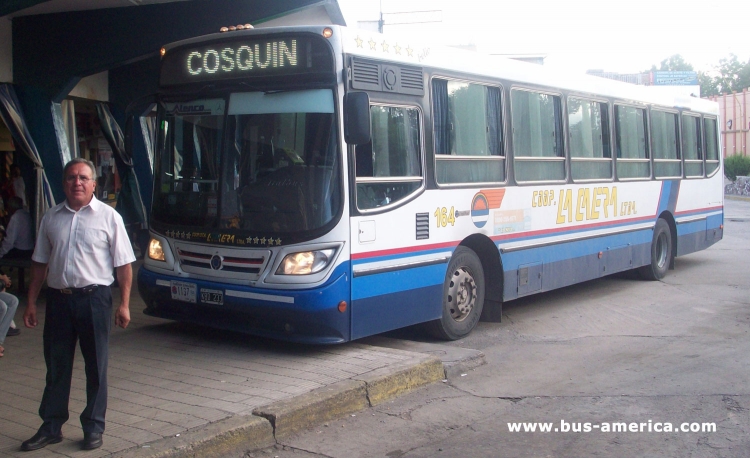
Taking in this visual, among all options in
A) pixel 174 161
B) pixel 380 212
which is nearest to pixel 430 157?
pixel 380 212

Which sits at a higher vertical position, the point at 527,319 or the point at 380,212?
the point at 380,212

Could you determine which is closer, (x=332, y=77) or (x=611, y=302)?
(x=332, y=77)

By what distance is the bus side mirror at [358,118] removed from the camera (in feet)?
21.3

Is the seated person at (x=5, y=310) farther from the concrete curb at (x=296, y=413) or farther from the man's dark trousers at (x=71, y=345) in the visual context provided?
the concrete curb at (x=296, y=413)

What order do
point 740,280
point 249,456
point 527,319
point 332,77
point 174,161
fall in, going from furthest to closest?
point 740,280, point 527,319, point 174,161, point 332,77, point 249,456

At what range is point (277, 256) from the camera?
6.69 meters

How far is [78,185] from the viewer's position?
4684mm

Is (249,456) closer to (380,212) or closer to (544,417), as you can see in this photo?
(544,417)

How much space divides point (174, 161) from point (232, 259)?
1.31 metres

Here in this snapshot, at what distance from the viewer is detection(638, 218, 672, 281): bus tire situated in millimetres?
12617

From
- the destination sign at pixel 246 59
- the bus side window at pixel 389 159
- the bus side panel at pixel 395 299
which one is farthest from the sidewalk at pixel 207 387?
the destination sign at pixel 246 59

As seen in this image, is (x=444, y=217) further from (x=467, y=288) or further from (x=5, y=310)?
(x=5, y=310)

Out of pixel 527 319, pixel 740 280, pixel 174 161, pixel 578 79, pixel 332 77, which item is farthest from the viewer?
pixel 740 280

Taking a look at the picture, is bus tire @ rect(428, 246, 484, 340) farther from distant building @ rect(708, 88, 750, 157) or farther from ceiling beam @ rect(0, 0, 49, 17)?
distant building @ rect(708, 88, 750, 157)
